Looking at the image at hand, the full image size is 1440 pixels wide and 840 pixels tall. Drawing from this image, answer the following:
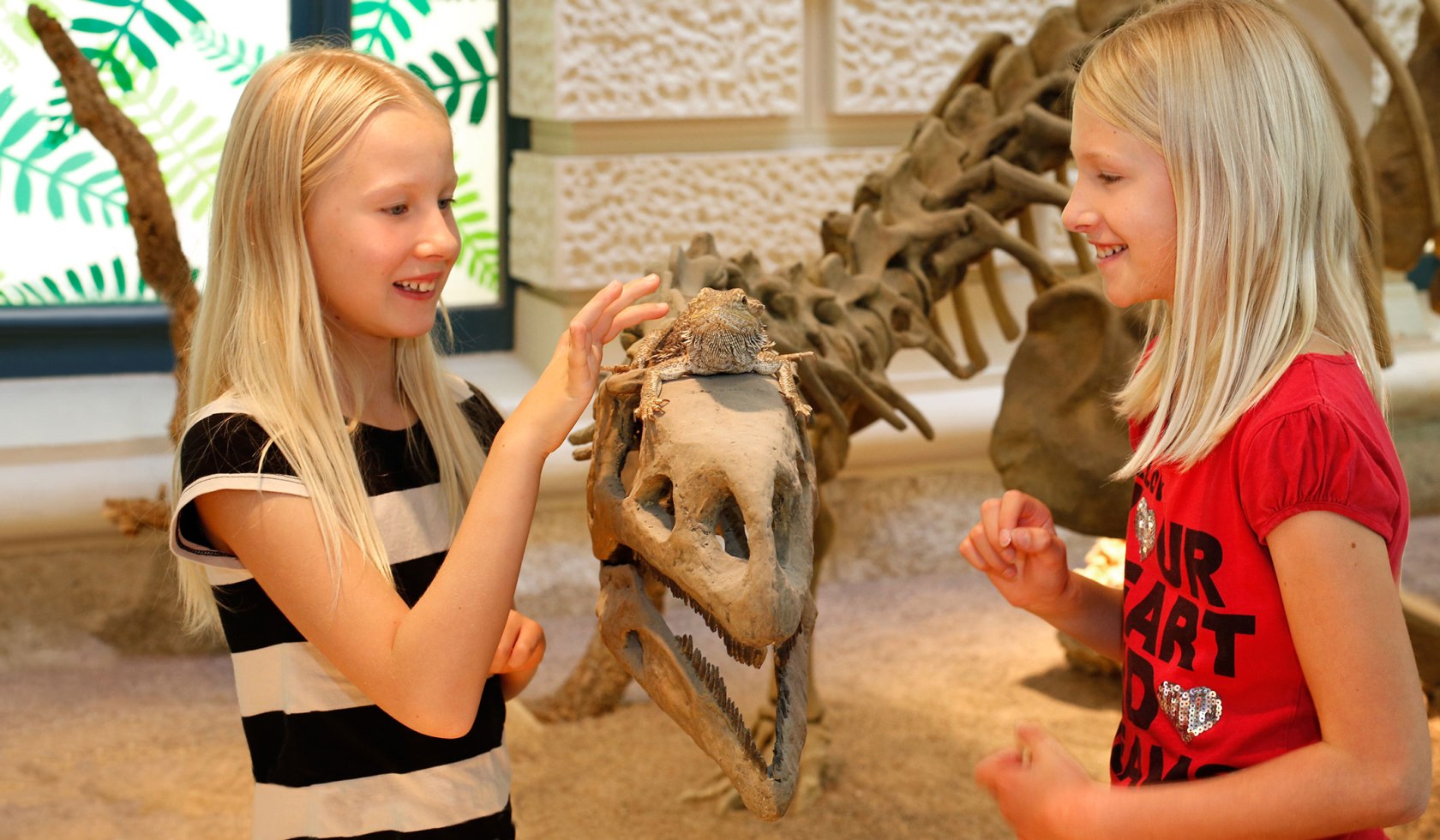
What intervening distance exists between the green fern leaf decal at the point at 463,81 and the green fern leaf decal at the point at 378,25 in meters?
0.08

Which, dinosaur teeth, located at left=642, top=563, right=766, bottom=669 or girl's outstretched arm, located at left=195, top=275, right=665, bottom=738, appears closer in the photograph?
dinosaur teeth, located at left=642, top=563, right=766, bottom=669

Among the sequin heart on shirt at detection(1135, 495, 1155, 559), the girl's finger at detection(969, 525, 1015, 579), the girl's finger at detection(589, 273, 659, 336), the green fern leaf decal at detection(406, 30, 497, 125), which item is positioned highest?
the green fern leaf decal at detection(406, 30, 497, 125)

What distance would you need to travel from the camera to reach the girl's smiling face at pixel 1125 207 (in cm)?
116

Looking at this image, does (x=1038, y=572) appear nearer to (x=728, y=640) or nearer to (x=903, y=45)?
(x=728, y=640)

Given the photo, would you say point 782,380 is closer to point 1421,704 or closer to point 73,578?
point 1421,704

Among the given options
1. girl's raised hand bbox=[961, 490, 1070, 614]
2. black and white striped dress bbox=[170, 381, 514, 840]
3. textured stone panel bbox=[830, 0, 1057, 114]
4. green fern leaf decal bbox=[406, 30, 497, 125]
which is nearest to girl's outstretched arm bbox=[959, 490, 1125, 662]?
girl's raised hand bbox=[961, 490, 1070, 614]

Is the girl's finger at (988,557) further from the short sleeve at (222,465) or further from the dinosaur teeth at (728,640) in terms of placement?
the short sleeve at (222,465)

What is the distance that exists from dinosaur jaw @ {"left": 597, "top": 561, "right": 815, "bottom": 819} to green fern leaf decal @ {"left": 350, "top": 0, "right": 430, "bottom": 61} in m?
2.68

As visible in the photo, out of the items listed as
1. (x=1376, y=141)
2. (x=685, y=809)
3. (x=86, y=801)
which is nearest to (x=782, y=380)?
(x=685, y=809)

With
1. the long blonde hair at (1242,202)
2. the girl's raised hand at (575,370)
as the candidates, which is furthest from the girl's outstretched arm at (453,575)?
the long blonde hair at (1242,202)

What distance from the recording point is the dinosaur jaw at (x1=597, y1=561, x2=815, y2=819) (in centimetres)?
99

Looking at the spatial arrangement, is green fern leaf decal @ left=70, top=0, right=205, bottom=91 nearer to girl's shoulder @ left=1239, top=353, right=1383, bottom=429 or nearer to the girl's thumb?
the girl's thumb

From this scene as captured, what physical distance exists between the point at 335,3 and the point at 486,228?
68cm

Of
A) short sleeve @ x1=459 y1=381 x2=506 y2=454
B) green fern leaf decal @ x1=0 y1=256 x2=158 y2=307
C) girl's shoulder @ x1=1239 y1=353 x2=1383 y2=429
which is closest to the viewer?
girl's shoulder @ x1=1239 y1=353 x2=1383 y2=429
